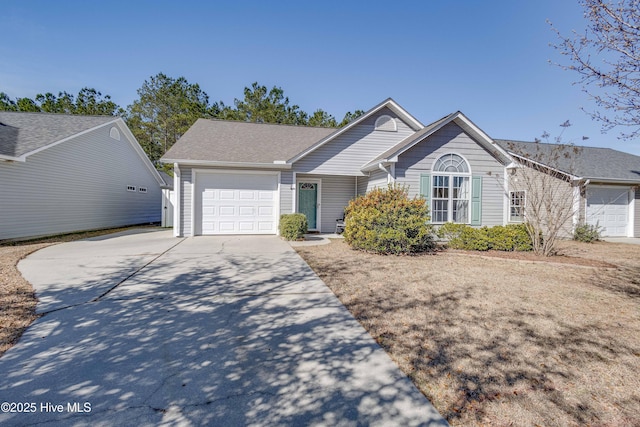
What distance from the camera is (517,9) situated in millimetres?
7715

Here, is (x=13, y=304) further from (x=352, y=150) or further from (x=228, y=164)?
(x=352, y=150)

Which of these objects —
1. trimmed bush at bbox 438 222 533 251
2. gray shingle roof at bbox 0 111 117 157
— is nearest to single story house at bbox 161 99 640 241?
trimmed bush at bbox 438 222 533 251

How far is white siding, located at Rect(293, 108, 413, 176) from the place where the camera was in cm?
1189

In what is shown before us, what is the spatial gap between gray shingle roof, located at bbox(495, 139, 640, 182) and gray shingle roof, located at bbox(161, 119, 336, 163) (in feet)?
28.3

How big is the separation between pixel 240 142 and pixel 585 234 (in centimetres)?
1503

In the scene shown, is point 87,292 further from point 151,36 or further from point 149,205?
point 149,205

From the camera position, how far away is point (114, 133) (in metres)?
16.0

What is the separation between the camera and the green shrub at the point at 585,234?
12344mm

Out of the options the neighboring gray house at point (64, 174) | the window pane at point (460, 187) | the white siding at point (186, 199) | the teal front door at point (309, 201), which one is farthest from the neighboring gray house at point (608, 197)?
the neighboring gray house at point (64, 174)

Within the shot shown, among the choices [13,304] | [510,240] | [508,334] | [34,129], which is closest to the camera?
[508,334]

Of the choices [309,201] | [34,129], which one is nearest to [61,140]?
[34,129]

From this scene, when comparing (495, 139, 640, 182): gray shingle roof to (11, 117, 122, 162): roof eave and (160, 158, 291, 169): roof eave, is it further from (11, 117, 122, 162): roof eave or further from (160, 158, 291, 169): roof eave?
(11, 117, 122, 162): roof eave

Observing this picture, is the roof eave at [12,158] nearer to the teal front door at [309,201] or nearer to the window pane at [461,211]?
the teal front door at [309,201]

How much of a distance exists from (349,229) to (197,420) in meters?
7.30
